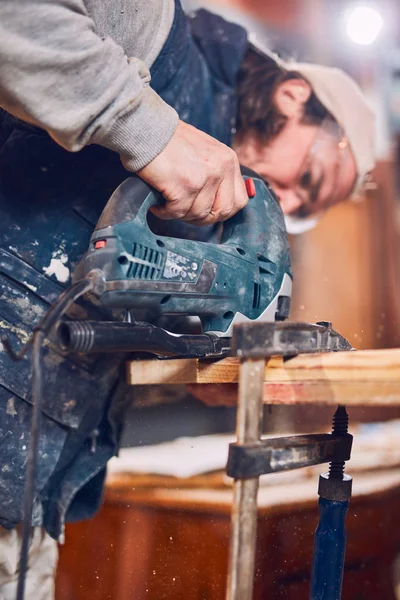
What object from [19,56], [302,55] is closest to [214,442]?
[302,55]

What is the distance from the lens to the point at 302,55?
4.99 ft

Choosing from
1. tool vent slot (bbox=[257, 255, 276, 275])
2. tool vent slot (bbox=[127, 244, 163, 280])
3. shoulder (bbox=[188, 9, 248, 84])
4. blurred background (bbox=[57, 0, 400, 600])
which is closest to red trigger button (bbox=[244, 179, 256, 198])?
tool vent slot (bbox=[257, 255, 276, 275])

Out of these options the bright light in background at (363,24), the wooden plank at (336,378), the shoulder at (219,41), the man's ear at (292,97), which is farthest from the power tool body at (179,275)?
the bright light in background at (363,24)

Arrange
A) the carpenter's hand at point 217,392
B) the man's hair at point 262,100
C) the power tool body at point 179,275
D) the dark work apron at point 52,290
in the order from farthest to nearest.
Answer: the man's hair at point 262,100 < the carpenter's hand at point 217,392 < the dark work apron at point 52,290 < the power tool body at point 179,275

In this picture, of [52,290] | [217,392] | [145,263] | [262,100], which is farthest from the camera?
[262,100]

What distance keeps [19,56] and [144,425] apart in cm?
92

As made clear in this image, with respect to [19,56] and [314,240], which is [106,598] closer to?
[314,240]

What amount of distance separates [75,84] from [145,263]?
0.25 m

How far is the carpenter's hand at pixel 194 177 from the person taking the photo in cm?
86

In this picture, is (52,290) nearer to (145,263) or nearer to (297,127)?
(145,263)

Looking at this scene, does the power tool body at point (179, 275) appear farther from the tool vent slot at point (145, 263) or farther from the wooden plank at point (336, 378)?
the wooden plank at point (336, 378)

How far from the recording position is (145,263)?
33.4 inches

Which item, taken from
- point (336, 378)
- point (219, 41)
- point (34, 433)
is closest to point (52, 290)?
point (34, 433)

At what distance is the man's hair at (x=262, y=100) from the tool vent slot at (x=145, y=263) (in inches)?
28.7
